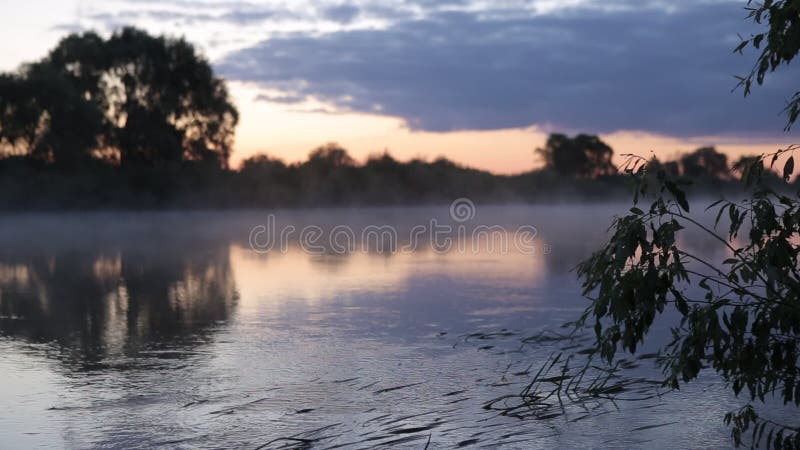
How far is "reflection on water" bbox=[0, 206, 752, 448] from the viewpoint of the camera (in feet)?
17.6

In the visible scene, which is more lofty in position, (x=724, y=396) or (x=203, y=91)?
(x=203, y=91)

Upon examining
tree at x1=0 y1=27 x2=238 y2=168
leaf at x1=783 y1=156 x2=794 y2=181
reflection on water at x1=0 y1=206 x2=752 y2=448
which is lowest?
reflection on water at x1=0 y1=206 x2=752 y2=448

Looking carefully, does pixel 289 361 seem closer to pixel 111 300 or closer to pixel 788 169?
pixel 788 169

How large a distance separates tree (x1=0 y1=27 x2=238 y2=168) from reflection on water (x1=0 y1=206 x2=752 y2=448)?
99.3ft

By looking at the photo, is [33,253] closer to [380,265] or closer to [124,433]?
[380,265]

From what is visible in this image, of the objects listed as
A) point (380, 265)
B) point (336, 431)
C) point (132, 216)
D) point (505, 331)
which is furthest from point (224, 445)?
point (132, 216)

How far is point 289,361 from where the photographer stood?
757cm

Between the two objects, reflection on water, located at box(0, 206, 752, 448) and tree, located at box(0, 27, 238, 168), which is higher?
tree, located at box(0, 27, 238, 168)

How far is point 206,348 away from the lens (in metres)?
8.18

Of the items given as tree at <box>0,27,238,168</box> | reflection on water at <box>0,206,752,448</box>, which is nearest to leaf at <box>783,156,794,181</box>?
reflection on water at <box>0,206,752,448</box>

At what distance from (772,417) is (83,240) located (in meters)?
26.4

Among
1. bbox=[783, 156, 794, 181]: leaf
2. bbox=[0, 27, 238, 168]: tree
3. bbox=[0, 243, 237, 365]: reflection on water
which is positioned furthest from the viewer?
bbox=[0, 27, 238, 168]: tree

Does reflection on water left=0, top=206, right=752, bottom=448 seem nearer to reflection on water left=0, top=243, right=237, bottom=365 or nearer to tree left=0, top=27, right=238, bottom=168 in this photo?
reflection on water left=0, top=243, right=237, bottom=365

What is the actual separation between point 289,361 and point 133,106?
43080mm
